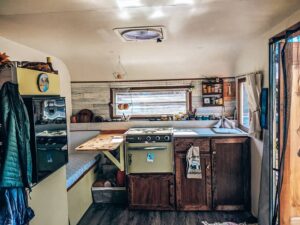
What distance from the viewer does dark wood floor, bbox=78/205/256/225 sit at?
334 centimetres

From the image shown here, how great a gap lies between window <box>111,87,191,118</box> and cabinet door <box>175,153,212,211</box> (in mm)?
1133

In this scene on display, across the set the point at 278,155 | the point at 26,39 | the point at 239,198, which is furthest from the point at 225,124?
the point at 26,39

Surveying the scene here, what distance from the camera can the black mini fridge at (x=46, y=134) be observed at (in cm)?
182

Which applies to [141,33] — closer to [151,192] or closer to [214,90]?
[214,90]

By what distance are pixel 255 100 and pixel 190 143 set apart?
999mm

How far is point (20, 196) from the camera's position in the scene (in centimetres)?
167

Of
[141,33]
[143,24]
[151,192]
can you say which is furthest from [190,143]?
[143,24]

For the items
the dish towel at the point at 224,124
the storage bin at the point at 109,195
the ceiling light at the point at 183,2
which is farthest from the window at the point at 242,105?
the ceiling light at the point at 183,2

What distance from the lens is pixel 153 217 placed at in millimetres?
3496

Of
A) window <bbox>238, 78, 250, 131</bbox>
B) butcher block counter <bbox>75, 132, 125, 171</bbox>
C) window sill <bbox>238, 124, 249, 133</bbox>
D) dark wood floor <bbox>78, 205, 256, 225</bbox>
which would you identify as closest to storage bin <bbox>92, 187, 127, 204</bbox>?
dark wood floor <bbox>78, 205, 256, 225</bbox>

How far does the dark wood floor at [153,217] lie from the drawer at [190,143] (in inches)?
33.9

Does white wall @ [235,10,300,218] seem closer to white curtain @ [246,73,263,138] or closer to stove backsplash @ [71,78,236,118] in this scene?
white curtain @ [246,73,263,138]

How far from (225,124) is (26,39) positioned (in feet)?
9.79

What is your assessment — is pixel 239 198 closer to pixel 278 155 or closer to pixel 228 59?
pixel 278 155
